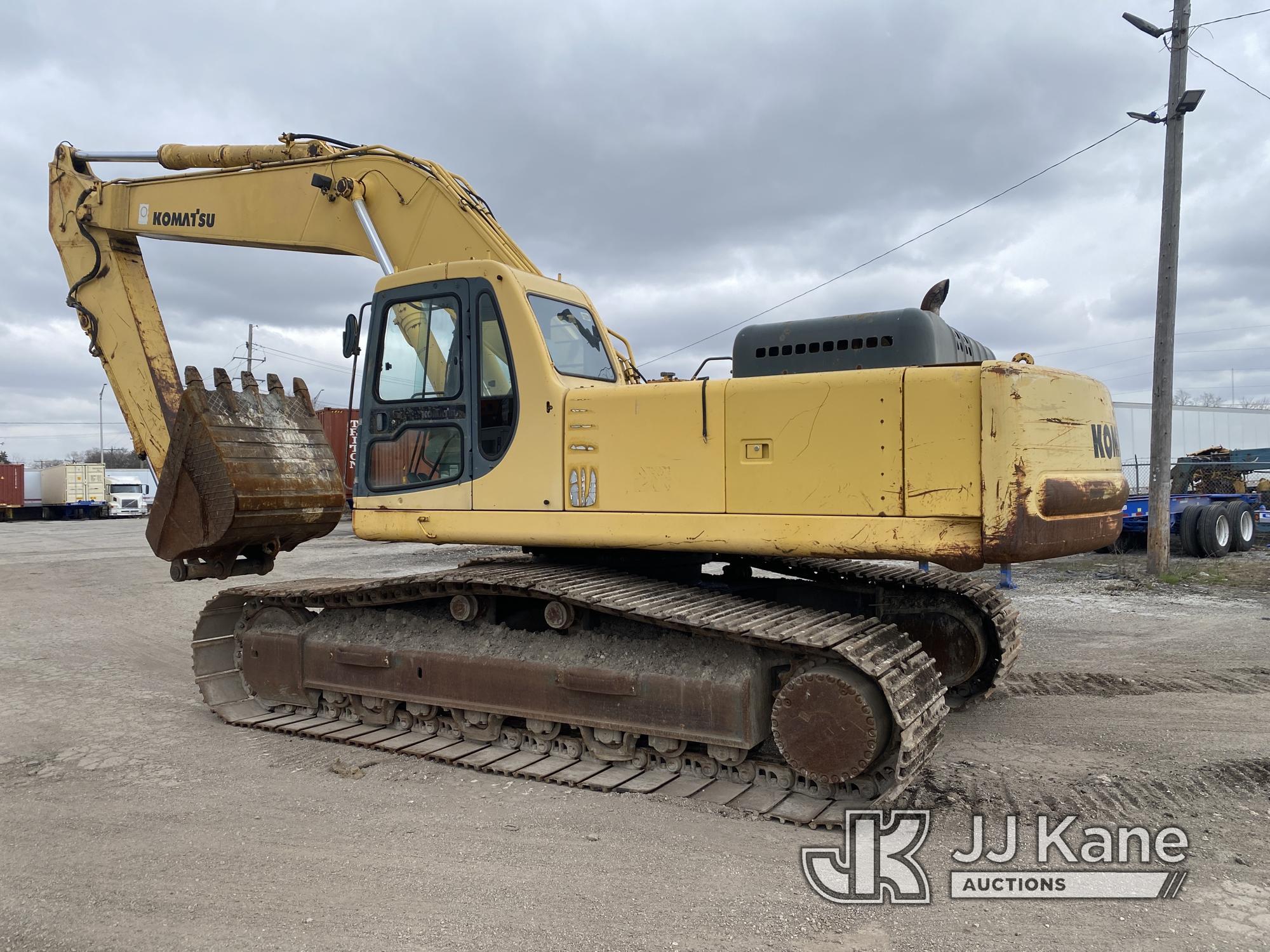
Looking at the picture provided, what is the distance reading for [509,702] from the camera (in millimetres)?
5414

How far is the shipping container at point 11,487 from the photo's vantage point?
135ft

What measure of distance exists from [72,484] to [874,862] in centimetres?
4616

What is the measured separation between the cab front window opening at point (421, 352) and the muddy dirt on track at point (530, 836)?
226 centimetres

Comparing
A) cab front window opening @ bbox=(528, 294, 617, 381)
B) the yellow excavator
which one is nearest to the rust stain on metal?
the yellow excavator

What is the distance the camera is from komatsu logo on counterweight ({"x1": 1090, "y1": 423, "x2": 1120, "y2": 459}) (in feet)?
16.2

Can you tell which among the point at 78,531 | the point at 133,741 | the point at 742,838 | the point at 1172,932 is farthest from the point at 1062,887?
the point at 78,531

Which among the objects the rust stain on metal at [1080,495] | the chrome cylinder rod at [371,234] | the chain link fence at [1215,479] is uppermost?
the chrome cylinder rod at [371,234]

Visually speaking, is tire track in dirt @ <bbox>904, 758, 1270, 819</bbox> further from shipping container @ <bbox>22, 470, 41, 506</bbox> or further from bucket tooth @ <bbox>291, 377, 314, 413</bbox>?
shipping container @ <bbox>22, 470, 41, 506</bbox>

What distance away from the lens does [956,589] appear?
6.05m

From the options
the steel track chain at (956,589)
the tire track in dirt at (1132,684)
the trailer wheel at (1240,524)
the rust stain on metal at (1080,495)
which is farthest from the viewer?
the trailer wheel at (1240,524)

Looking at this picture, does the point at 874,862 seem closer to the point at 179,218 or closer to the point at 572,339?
the point at 572,339

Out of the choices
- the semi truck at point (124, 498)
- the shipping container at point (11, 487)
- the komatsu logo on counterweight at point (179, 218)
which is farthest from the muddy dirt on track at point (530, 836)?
the shipping container at point (11, 487)

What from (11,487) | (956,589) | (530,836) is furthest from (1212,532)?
(11,487)

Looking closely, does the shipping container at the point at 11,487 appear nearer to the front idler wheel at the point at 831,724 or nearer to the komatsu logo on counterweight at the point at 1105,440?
the front idler wheel at the point at 831,724
